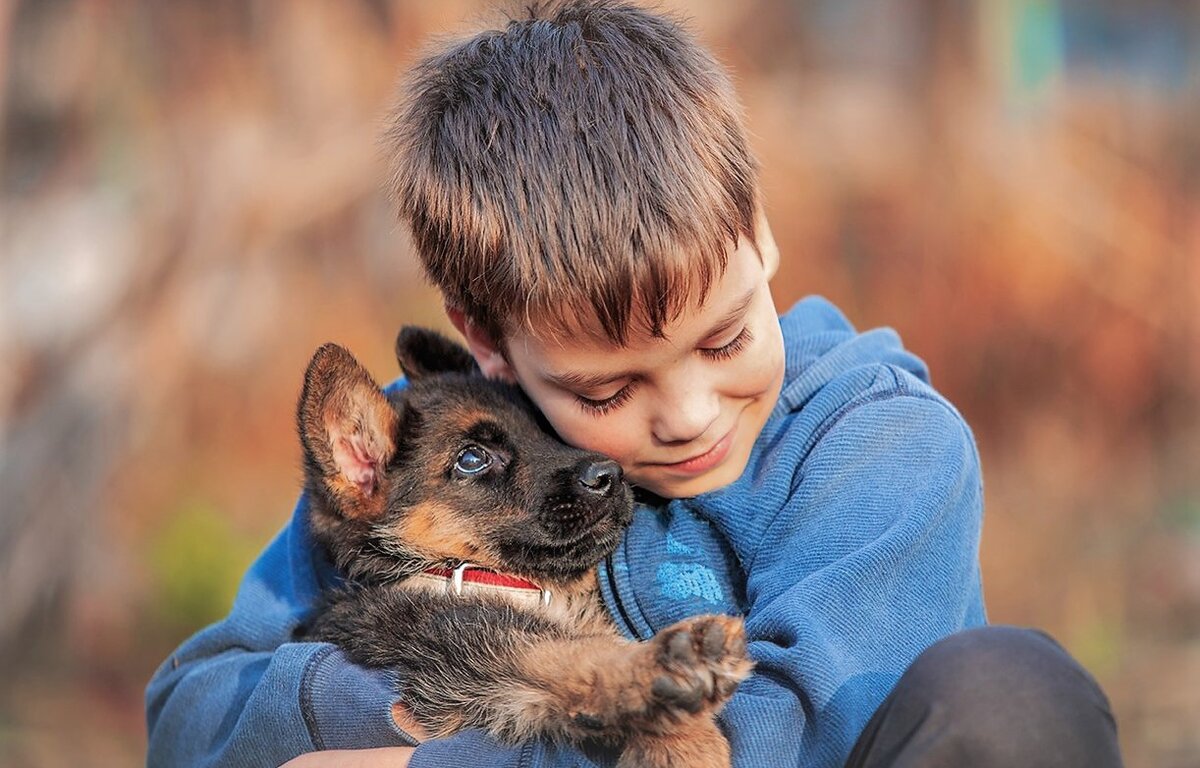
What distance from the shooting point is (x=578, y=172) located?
283 centimetres

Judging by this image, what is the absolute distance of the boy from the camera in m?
2.66

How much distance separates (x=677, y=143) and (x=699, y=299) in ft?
1.12

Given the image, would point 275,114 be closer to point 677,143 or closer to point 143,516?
point 143,516

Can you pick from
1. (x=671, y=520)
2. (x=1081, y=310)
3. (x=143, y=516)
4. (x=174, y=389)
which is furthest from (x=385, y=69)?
(x=671, y=520)

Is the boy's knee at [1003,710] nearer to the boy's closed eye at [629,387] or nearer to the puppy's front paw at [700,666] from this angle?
the puppy's front paw at [700,666]

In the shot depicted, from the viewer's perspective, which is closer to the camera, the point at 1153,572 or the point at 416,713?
the point at 416,713

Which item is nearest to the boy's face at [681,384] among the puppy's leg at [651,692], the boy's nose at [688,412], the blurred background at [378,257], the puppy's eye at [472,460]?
the boy's nose at [688,412]

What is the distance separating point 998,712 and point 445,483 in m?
1.58

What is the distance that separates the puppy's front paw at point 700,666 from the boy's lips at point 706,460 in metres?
0.58

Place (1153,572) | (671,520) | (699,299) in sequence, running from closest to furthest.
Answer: (699,299) < (671,520) < (1153,572)

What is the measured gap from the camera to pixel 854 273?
23.4 feet

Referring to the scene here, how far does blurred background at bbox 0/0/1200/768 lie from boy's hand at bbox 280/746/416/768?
4185mm

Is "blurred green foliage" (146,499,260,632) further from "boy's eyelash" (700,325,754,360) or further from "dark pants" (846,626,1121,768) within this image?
"dark pants" (846,626,1121,768)

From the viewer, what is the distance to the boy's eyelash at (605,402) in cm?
295
